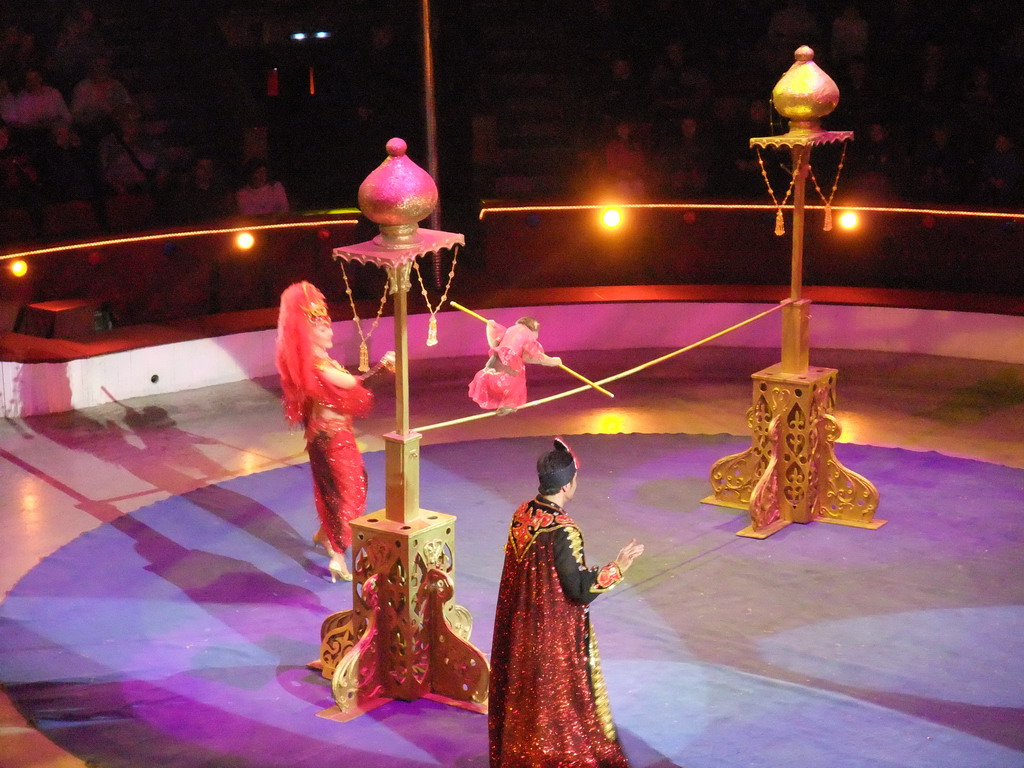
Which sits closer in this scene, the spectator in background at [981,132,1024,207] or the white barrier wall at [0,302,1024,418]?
the white barrier wall at [0,302,1024,418]

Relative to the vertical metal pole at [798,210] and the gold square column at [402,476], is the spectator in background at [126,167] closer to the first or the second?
the vertical metal pole at [798,210]

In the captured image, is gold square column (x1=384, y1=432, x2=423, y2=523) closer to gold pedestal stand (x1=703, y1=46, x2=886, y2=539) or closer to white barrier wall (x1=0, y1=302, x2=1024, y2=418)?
gold pedestal stand (x1=703, y1=46, x2=886, y2=539)

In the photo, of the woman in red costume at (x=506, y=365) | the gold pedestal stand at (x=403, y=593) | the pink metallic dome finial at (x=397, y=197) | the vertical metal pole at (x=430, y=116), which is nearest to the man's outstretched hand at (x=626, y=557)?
the gold pedestal stand at (x=403, y=593)

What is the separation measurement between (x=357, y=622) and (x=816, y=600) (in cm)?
215

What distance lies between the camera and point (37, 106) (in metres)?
11.9

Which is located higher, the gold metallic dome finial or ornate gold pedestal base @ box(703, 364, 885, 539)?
the gold metallic dome finial

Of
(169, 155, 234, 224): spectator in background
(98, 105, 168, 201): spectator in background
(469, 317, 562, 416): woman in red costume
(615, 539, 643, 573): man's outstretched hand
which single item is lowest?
(615, 539, 643, 573): man's outstretched hand

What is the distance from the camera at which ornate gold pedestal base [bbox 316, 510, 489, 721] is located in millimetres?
5363

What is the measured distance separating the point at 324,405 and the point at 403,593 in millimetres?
1445

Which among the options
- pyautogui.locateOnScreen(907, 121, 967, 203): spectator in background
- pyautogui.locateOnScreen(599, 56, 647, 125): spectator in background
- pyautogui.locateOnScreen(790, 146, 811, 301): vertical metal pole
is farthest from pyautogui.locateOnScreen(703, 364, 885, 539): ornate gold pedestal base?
pyautogui.locateOnScreen(599, 56, 647, 125): spectator in background

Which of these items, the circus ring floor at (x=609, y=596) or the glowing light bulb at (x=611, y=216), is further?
the glowing light bulb at (x=611, y=216)

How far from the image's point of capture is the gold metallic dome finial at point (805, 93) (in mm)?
7133

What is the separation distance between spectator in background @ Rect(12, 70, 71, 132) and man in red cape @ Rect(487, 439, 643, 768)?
335 inches

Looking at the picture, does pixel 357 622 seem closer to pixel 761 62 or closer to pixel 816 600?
pixel 816 600
